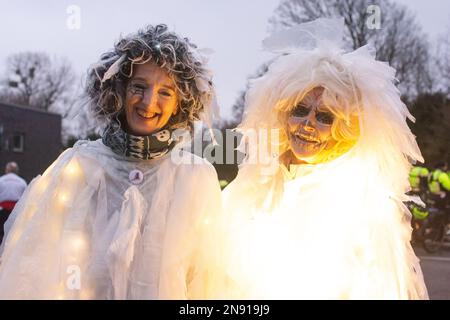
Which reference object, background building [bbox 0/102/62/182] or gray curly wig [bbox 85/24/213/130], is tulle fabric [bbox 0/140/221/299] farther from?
background building [bbox 0/102/62/182]

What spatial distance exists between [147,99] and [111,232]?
Result: 0.53m

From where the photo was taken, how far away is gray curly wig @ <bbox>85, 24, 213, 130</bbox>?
2227 millimetres

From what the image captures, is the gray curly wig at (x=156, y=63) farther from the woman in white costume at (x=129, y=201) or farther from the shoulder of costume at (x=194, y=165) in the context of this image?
the shoulder of costume at (x=194, y=165)

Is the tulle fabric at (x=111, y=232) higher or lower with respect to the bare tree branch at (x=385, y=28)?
lower

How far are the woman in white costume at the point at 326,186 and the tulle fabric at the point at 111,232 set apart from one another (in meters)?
0.24

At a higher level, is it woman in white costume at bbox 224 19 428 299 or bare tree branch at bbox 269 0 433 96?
bare tree branch at bbox 269 0 433 96

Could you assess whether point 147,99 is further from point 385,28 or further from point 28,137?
point 28,137

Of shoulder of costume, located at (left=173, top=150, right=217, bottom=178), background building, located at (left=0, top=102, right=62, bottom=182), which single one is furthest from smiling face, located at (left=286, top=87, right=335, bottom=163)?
background building, located at (left=0, top=102, right=62, bottom=182)

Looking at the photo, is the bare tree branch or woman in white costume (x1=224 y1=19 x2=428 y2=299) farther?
the bare tree branch

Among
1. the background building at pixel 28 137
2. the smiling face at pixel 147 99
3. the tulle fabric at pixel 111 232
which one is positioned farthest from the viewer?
the background building at pixel 28 137

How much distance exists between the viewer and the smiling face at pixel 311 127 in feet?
7.63

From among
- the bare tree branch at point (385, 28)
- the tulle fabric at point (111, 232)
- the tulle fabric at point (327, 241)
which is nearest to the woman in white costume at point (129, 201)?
the tulle fabric at point (111, 232)

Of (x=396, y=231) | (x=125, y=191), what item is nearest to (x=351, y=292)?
(x=396, y=231)

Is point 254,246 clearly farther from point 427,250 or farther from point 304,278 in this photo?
A: point 427,250
